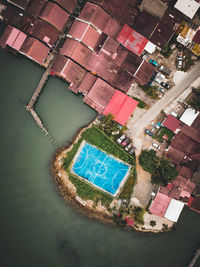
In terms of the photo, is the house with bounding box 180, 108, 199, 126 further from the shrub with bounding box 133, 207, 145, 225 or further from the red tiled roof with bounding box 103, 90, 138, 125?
the shrub with bounding box 133, 207, 145, 225

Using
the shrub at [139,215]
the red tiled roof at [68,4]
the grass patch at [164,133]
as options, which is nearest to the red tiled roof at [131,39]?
the red tiled roof at [68,4]

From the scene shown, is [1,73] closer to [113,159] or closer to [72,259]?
[113,159]

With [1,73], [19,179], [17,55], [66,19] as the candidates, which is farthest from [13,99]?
[66,19]

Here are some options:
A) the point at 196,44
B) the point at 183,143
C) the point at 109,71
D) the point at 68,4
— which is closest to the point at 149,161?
the point at 183,143

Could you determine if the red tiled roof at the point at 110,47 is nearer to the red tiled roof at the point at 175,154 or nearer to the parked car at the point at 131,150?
the parked car at the point at 131,150

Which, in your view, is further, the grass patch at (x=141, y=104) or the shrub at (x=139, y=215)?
the grass patch at (x=141, y=104)

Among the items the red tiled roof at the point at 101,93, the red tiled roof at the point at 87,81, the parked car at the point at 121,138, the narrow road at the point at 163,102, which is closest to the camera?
the red tiled roof at the point at 101,93
